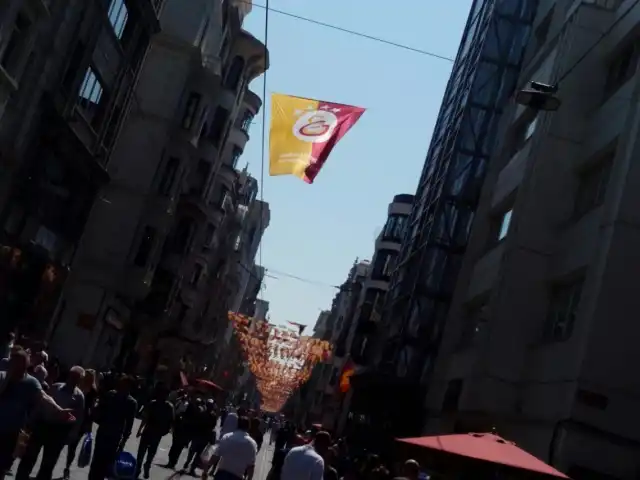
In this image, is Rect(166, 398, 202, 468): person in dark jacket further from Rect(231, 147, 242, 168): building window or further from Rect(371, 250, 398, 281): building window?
Rect(371, 250, 398, 281): building window

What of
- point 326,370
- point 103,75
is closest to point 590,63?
point 103,75

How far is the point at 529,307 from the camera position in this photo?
73.2 feet

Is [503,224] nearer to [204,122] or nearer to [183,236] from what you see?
[204,122]

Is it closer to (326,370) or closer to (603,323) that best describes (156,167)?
(603,323)

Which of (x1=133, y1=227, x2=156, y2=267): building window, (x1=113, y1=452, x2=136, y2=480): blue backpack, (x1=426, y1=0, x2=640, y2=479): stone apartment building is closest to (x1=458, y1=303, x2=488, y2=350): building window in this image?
(x1=426, y1=0, x2=640, y2=479): stone apartment building

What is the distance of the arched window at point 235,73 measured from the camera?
5212 centimetres

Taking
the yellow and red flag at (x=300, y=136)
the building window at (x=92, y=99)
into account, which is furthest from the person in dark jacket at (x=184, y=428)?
the building window at (x=92, y=99)

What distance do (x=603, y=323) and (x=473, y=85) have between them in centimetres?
2294

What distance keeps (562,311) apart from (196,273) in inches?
1607

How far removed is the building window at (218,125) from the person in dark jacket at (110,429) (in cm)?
3804

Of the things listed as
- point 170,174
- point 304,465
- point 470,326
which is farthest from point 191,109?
point 304,465

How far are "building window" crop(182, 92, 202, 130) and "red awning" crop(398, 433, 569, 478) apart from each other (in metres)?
33.6

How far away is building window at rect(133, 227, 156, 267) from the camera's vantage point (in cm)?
4225

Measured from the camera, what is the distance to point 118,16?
2936cm
